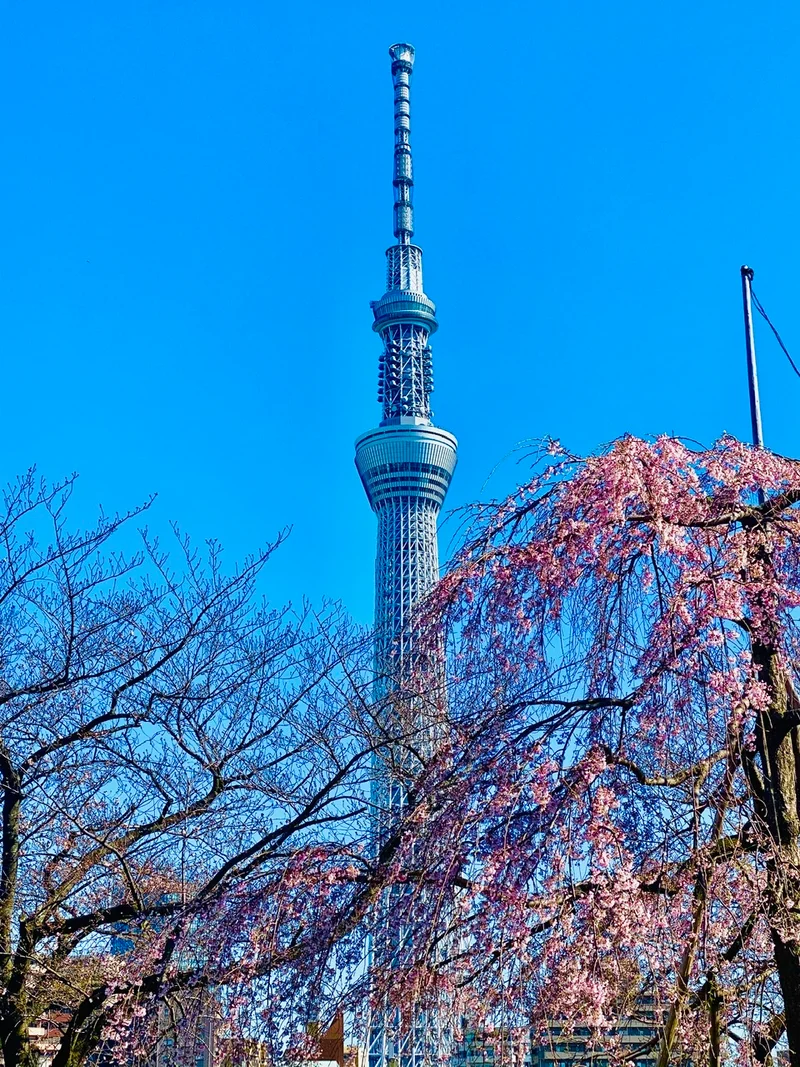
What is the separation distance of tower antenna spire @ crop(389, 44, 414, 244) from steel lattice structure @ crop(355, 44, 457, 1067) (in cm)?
8

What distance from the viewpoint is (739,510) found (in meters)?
4.87

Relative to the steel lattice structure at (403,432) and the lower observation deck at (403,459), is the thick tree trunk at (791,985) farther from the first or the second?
the lower observation deck at (403,459)

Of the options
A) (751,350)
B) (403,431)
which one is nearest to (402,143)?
(403,431)

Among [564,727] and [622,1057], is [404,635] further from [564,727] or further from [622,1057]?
[622,1057]

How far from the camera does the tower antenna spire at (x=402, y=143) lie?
9250cm

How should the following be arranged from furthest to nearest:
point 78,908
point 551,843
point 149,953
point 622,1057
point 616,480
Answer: point 78,908
point 149,953
point 622,1057
point 616,480
point 551,843

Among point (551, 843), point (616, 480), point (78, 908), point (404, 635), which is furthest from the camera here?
point (78, 908)

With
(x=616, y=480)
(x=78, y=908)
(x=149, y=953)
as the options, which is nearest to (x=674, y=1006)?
(x=616, y=480)

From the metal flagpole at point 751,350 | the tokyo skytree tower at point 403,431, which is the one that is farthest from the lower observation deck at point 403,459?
Result: the metal flagpole at point 751,350

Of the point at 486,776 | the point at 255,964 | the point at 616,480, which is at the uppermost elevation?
the point at 616,480

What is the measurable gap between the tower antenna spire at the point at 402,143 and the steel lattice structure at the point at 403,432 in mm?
78

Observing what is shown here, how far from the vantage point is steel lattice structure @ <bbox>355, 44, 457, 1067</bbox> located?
85625mm

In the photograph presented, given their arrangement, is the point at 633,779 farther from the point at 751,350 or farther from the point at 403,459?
the point at 403,459

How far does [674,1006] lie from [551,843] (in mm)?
885
